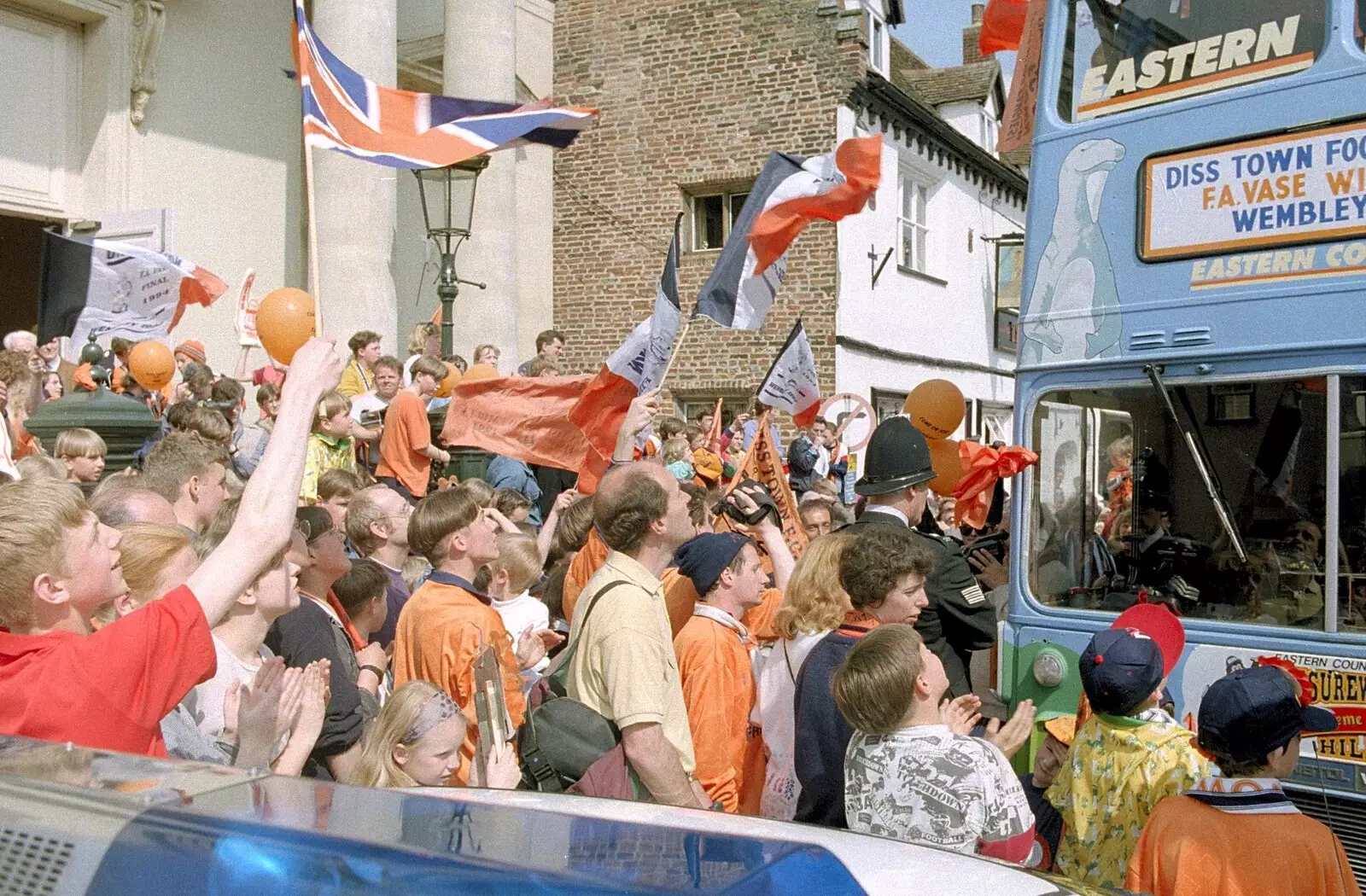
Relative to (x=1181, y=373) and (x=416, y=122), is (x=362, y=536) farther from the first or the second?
(x=1181, y=373)

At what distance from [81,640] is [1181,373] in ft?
14.2

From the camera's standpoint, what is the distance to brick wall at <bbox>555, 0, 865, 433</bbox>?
60.7 ft

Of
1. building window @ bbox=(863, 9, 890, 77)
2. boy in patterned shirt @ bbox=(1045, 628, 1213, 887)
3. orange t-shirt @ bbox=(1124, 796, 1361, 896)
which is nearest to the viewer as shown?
orange t-shirt @ bbox=(1124, 796, 1361, 896)

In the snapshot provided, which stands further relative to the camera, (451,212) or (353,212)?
(353,212)

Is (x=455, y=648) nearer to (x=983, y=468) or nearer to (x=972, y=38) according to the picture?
(x=983, y=468)

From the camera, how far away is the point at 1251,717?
297cm

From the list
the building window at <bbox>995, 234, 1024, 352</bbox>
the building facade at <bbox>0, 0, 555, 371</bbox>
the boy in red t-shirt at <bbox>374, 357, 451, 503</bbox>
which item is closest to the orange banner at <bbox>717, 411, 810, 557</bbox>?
the boy in red t-shirt at <bbox>374, 357, 451, 503</bbox>

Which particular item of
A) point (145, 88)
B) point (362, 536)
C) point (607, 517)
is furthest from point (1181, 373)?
point (145, 88)

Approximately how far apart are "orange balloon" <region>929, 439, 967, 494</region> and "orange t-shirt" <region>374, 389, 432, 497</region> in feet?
11.6

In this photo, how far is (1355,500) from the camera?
4586 mm

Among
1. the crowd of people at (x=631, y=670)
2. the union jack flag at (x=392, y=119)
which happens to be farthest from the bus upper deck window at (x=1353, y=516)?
the union jack flag at (x=392, y=119)

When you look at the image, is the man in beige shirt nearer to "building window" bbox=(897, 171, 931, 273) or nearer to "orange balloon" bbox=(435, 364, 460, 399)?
"orange balloon" bbox=(435, 364, 460, 399)

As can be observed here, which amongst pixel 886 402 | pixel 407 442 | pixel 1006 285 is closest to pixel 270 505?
pixel 407 442

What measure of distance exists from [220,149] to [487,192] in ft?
9.98
